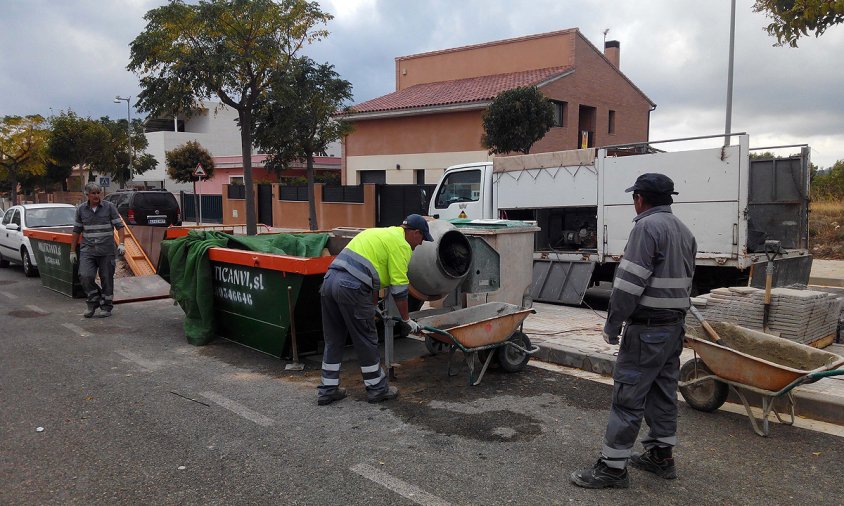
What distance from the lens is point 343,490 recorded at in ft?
12.1

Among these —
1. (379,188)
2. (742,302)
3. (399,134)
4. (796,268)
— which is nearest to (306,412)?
(742,302)

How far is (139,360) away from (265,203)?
22.7m

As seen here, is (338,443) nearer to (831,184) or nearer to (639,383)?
(639,383)

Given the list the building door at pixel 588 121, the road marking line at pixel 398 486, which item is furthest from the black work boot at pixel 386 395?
the building door at pixel 588 121

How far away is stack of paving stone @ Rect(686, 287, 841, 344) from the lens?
6.27 metres

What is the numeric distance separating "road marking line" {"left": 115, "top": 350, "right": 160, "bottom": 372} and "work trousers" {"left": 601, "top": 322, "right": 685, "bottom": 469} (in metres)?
4.56

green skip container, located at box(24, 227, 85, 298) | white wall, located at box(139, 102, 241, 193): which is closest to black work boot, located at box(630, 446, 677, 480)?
green skip container, located at box(24, 227, 85, 298)

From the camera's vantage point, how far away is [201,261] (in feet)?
23.6

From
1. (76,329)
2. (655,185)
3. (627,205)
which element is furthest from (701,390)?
(76,329)

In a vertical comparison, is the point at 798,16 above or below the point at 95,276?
above

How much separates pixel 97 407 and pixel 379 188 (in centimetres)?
1746

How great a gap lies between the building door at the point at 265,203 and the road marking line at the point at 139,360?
21.8 meters

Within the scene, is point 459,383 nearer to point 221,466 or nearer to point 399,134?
point 221,466

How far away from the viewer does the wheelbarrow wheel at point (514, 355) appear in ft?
19.6
